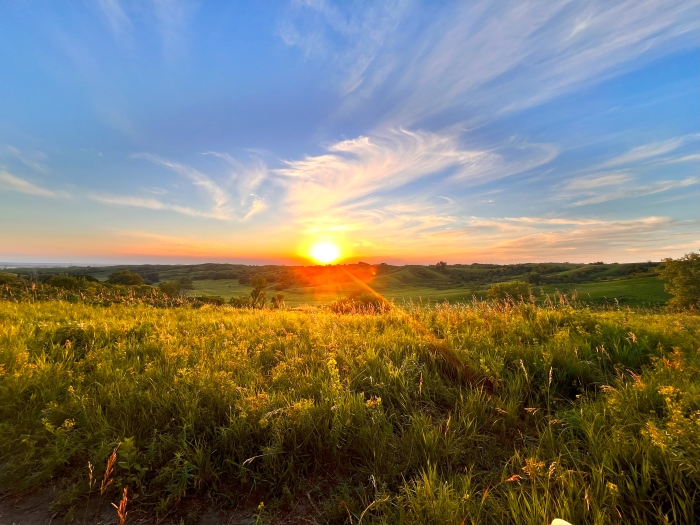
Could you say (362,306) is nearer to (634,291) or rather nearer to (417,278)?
(634,291)

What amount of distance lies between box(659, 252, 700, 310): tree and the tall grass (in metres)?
60.1

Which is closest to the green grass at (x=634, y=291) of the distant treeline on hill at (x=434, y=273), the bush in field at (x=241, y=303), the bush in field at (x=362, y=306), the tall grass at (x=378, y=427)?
the distant treeline on hill at (x=434, y=273)

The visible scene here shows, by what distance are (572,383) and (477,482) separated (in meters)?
2.57

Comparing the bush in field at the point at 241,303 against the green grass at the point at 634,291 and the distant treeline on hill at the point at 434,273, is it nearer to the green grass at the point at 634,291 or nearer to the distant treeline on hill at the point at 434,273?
the green grass at the point at 634,291

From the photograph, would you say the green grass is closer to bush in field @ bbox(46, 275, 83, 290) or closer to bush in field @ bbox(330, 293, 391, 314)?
bush in field @ bbox(330, 293, 391, 314)

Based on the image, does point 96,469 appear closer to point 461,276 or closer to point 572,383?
point 572,383

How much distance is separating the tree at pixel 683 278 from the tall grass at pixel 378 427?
197ft

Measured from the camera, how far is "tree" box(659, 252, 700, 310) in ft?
156

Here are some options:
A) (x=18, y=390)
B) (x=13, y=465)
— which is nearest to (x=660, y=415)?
(x=13, y=465)

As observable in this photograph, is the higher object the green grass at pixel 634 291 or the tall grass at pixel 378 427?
the tall grass at pixel 378 427

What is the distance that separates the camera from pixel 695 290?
4822 cm

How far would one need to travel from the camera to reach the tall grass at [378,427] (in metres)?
2.64

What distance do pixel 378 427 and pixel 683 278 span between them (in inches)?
2776

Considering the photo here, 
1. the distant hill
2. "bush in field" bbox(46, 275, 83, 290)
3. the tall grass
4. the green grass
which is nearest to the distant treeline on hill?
the distant hill
